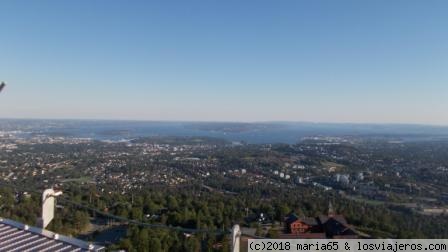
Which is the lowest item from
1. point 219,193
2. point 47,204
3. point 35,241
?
point 219,193

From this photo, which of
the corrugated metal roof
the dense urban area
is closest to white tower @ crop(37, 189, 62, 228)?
the corrugated metal roof

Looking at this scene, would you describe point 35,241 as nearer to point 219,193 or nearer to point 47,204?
point 47,204

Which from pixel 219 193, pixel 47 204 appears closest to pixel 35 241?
pixel 47 204

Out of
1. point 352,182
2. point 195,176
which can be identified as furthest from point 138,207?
point 352,182

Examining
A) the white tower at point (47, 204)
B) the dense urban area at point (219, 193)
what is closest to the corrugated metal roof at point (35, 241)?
the white tower at point (47, 204)

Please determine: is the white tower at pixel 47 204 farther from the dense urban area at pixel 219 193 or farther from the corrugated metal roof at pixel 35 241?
the dense urban area at pixel 219 193

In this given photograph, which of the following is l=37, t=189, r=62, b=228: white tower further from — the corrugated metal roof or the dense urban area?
the dense urban area
